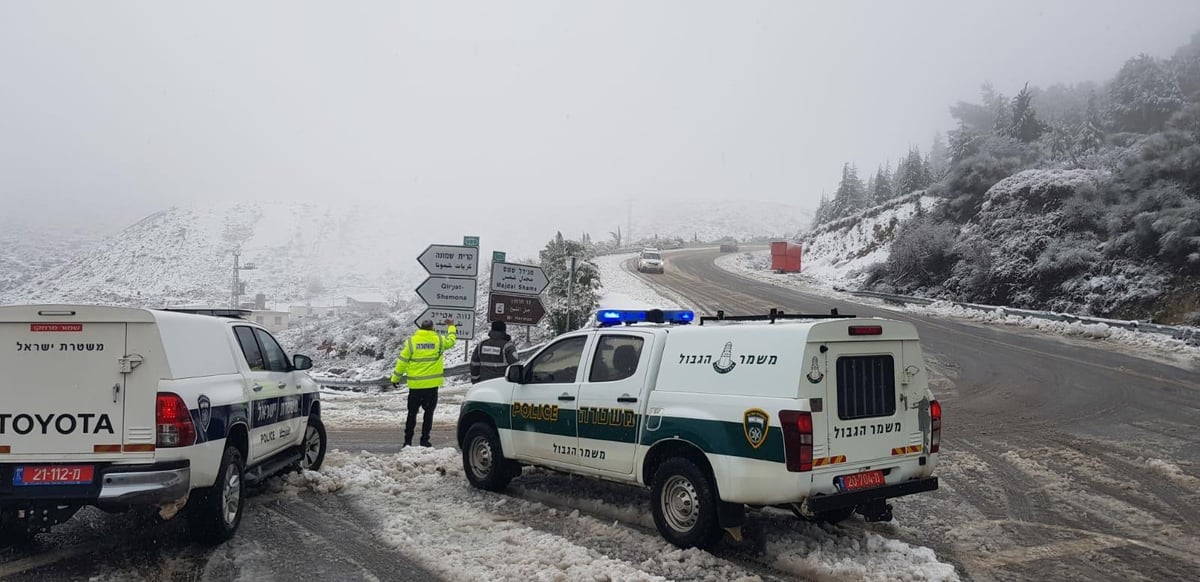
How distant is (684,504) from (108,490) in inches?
160

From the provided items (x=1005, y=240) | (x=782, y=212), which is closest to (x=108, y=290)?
(x=1005, y=240)

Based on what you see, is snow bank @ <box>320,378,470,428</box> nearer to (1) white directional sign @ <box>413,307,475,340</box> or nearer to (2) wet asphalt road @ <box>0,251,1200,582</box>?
(2) wet asphalt road @ <box>0,251,1200,582</box>

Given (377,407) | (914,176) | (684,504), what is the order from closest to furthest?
1. (684,504)
2. (377,407)
3. (914,176)

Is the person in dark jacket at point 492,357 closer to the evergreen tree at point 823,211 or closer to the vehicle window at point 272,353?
the vehicle window at point 272,353

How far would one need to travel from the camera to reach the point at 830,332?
5.45 meters

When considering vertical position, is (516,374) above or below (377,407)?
above

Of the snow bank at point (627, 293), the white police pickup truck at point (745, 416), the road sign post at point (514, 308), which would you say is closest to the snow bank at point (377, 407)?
the road sign post at point (514, 308)

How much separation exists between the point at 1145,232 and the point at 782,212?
569 feet

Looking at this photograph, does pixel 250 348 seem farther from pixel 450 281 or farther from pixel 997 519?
pixel 450 281

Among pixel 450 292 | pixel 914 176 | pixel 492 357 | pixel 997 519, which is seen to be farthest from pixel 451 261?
pixel 914 176

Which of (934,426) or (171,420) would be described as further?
(934,426)

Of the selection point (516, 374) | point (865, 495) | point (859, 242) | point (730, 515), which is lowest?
point (730, 515)

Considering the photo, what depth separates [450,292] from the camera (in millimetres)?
16500

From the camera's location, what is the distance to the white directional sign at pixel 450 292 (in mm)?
16391
